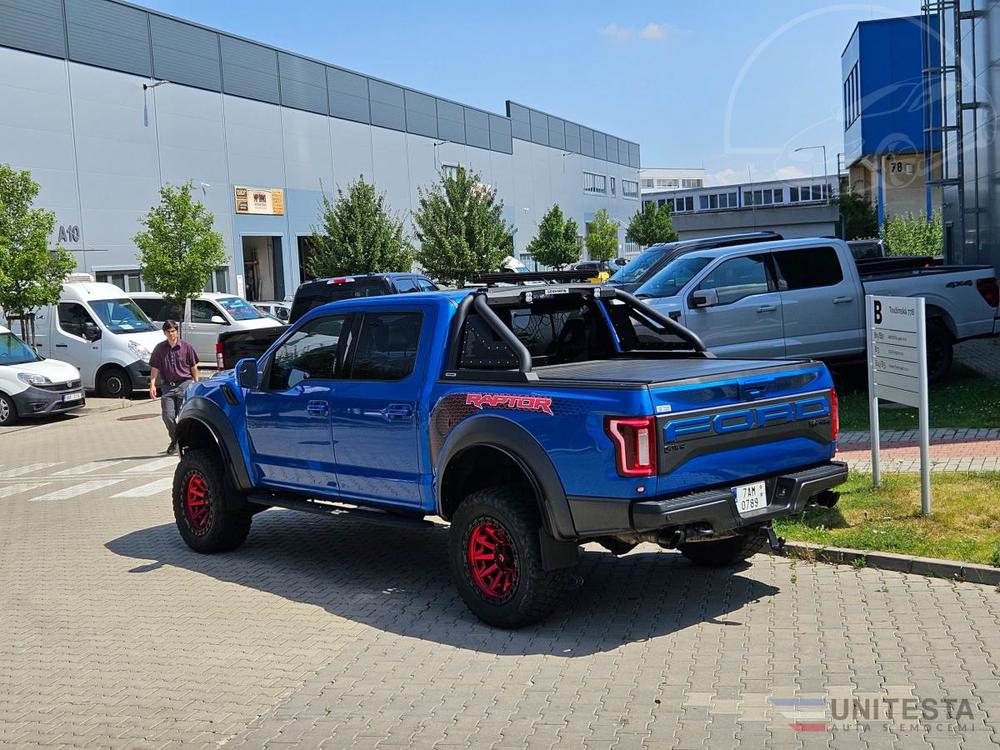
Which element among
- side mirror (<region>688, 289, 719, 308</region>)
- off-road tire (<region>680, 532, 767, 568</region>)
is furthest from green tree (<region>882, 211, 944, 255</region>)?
off-road tire (<region>680, 532, 767, 568</region>)

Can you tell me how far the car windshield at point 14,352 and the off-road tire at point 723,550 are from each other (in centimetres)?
1638

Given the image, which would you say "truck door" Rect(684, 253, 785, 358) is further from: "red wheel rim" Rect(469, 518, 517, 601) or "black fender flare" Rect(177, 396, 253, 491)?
"red wheel rim" Rect(469, 518, 517, 601)

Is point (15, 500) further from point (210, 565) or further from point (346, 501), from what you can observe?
point (346, 501)

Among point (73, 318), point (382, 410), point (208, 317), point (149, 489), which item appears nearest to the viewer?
point (382, 410)

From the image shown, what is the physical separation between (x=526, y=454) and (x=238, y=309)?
880 inches

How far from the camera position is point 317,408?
24.7ft

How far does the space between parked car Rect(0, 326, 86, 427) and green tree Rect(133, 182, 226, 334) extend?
8.52 metres

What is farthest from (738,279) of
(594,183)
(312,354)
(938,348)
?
(594,183)

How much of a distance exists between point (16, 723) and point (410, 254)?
41.0 metres

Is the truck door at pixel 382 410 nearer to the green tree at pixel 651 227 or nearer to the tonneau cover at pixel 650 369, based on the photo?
the tonneau cover at pixel 650 369

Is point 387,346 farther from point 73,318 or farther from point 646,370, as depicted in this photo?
point 73,318

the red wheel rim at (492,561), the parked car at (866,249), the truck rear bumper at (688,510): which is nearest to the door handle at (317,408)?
the red wheel rim at (492,561)

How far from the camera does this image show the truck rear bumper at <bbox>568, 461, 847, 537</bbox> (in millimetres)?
5594

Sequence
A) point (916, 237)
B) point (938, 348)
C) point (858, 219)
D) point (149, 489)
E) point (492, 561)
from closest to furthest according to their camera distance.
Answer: point (492, 561)
point (149, 489)
point (938, 348)
point (916, 237)
point (858, 219)
